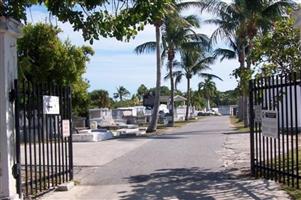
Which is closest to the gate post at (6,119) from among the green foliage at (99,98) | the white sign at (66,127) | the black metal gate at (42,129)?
the black metal gate at (42,129)

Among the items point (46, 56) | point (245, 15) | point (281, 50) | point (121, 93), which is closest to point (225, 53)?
point (245, 15)

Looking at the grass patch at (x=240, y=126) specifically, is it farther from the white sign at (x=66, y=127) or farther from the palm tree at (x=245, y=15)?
the white sign at (x=66, y=127)

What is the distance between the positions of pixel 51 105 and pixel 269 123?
15.0 feet

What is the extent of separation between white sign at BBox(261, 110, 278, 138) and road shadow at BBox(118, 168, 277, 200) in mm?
1085

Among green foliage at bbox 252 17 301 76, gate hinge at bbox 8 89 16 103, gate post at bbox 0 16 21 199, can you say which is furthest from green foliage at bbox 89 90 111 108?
gate post at bbox 0 16 21 199

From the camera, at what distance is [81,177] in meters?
14.5

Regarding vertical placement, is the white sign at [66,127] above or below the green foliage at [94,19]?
below

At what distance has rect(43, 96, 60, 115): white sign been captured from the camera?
11.8 meters

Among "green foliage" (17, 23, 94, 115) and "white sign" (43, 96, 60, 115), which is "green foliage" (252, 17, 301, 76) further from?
"green foliage" (17, 23, 94, 115)

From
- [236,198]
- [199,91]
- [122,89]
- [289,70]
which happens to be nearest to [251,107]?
[289,70]

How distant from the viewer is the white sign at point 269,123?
11625 mm

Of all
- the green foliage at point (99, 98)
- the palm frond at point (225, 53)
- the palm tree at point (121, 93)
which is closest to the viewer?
the palm frond at point (225, 53)

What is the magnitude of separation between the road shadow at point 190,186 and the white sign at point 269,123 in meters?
1.08

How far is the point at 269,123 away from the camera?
1188 centimetres
